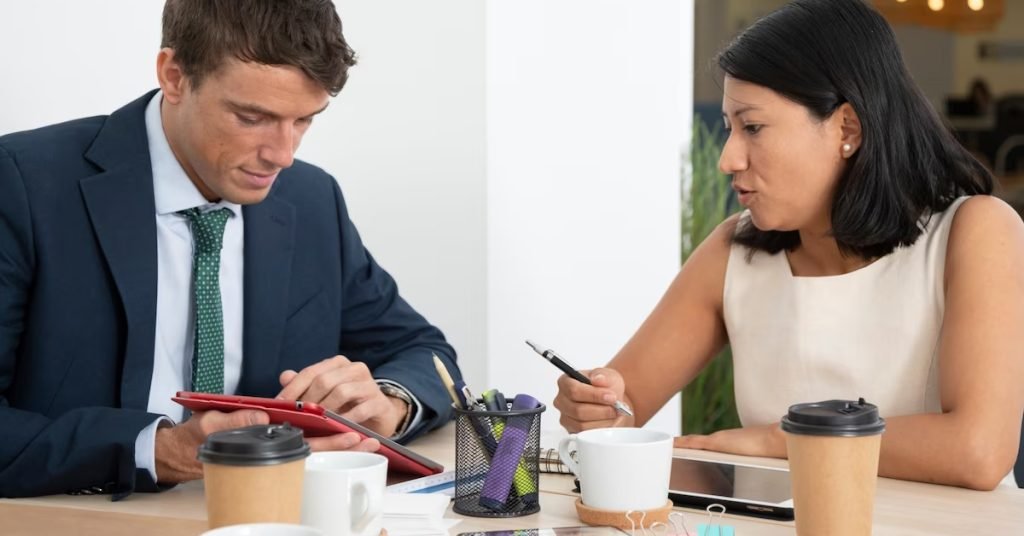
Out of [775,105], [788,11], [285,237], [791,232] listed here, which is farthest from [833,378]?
[285,237]

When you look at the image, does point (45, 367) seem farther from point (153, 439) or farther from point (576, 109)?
point (576, 109)

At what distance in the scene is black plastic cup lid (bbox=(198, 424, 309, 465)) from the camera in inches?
42.3

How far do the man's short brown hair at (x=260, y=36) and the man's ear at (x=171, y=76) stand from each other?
13mm

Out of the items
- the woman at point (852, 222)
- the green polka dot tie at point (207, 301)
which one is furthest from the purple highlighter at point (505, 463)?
the green polka dot tie at point (207, 301)

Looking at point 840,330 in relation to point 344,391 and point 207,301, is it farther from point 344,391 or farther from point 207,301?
point 207,301

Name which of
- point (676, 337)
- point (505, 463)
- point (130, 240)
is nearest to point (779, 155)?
point (676, 337)

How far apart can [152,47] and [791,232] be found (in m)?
1.29

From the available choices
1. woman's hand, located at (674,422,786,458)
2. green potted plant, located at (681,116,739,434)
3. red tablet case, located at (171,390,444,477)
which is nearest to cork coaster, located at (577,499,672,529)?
red tablet case, located at (171,390,444,477)

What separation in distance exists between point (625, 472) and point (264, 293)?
900 mm

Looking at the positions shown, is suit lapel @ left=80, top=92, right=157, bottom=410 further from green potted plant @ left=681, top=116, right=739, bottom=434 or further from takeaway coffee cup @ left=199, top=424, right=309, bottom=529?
green potted plant @ left=681, top=116, right=739, bottom=434

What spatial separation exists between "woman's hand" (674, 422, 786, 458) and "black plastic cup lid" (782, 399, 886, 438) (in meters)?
0.56

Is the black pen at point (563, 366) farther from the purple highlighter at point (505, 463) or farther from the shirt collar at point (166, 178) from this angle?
the shirt collar at point (166, 178)

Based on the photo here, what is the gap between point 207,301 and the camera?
6.29 feet

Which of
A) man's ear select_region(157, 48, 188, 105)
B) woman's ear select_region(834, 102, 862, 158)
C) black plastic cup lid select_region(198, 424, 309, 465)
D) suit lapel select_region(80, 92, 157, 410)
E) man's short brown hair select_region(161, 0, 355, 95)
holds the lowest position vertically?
black plastic cup lid select_region(198, 424, 309, 465)
